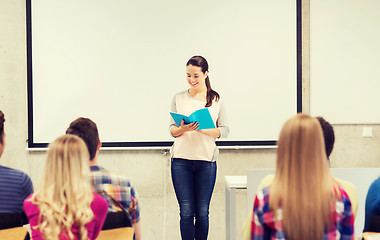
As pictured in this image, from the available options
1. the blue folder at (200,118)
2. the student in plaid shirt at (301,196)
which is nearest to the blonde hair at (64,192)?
the student in plaid shirt at (301,196)

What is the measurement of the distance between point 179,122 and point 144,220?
1.42 meters

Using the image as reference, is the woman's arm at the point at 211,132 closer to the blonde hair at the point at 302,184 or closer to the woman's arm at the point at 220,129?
the woman's arm at the point at 220,129

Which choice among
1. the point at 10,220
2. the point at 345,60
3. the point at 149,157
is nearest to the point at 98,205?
the point at 10,220

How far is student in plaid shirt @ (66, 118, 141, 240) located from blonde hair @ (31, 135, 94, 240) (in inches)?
5.9

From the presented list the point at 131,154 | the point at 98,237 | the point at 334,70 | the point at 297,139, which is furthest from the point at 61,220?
the point at 334,70

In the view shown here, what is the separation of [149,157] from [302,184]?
2596mm

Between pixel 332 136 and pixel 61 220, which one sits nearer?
pixel 61 220

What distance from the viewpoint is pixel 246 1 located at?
3801 millimetres

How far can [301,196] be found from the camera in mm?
1302

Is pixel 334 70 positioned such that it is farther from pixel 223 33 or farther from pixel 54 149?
pixel 54 149

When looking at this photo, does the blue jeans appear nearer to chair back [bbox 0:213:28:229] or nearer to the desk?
the desk

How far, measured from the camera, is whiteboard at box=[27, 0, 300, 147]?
12.3ft

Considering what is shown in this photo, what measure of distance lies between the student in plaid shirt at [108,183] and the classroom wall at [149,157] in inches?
81.3

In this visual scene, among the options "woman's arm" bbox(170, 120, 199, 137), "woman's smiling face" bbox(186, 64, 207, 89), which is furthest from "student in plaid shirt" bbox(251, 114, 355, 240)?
"woman's smiling face" bbox(186, 64, 207, 89)
